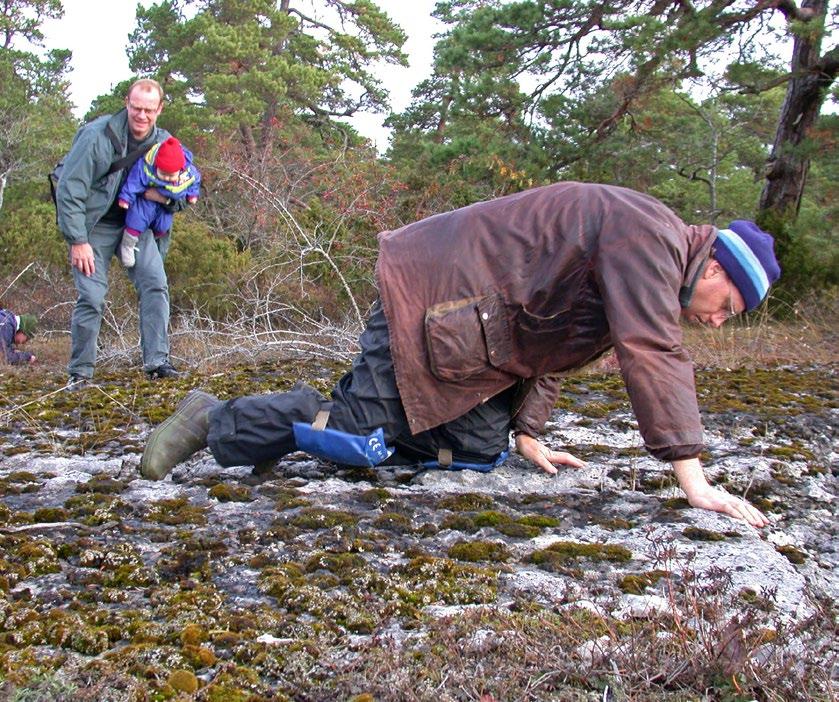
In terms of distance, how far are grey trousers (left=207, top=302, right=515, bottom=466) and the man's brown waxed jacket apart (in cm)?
10

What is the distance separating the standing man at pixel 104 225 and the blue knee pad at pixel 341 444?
2401 mm

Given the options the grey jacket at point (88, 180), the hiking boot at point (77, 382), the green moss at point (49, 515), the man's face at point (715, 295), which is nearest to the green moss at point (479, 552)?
the man's face at point (715, 295)

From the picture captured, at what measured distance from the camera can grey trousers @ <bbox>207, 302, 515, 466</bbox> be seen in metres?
2.86

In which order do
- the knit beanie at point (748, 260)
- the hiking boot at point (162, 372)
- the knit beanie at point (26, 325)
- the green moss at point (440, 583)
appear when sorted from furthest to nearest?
1. the knit beanie at point (26, 325)
2. the hiking boot at point (162, 372)
3. the knit beanie at point (748, 260)
4. the green moss at point (440, 583)

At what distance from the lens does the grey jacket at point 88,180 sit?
4.82 m

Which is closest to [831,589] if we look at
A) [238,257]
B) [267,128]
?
[238,257]

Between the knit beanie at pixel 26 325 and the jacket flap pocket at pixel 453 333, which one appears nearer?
the jacket flap pocket at pixel 453 333

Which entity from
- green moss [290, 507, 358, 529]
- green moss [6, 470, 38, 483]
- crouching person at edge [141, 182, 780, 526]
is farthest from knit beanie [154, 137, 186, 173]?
green moss [290, 507, 358, 529]

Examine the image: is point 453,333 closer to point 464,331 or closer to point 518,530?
point 464,331

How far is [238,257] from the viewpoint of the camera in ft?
35.4

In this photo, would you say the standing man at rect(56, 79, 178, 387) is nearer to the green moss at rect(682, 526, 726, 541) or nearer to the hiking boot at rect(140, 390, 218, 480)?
the hiking boot at rect(140, 390, 218, 480)

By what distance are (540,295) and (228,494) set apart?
1.17m

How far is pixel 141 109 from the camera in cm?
490

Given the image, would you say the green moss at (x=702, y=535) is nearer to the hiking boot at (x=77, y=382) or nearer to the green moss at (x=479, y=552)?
the green moss at (x=479, y=552)
